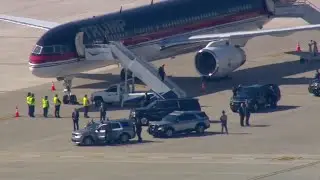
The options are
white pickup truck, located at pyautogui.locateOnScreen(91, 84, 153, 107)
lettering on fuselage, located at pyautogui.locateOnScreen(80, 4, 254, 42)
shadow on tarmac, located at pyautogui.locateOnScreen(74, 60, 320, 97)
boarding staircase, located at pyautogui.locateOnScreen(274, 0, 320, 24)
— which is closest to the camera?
white pickup truck, located at pyautogui.locateOnScreen(91, 84, 153, 107)

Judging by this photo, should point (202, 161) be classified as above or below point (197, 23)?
below

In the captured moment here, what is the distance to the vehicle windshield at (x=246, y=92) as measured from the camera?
79.0 m

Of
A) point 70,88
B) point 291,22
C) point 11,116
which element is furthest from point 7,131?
point 291,22

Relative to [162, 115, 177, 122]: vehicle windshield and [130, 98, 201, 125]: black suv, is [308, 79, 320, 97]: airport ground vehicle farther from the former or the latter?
[162, 115, 177, 122]: vehicle windshield

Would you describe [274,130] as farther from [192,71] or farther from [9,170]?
[192,71]

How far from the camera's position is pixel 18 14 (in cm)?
12150

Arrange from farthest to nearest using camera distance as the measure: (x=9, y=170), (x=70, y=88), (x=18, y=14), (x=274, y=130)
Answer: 1. (x=18, y=14)
2. (x=70, y=88)
3. (x=274, y=130)
4. (x=9, y=170)

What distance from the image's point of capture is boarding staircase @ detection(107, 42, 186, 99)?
82000 mm

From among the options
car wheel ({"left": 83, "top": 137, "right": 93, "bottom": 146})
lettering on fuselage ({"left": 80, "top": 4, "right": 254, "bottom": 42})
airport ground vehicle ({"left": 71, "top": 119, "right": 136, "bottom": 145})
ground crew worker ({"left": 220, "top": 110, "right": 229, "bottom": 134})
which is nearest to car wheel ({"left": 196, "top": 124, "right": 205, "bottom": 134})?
ground crew worker ({"left": 220, "top": 110, "right": 229, "bottom": 134})

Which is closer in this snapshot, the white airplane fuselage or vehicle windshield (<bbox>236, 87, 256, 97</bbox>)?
vehicle windshield (<bbox>236, 87, 256, 97</bbox>)

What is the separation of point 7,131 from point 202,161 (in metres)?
15.7

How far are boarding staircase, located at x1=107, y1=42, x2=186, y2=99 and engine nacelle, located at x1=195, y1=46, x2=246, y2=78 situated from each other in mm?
4169

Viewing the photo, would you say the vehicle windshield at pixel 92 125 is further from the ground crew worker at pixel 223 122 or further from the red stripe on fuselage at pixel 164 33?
the red stripe on fuselage at pixel 164 33

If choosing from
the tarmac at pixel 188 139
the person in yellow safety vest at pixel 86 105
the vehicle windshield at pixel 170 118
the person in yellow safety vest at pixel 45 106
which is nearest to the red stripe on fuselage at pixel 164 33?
the tarmac at pixel 188 139
